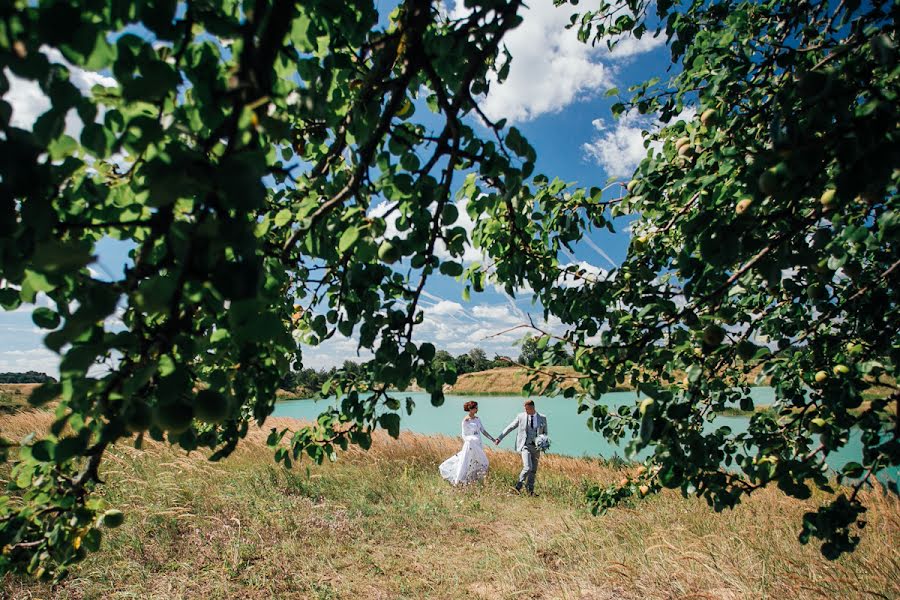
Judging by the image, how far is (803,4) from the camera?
2.22m

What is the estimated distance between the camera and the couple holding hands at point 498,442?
7461 mm

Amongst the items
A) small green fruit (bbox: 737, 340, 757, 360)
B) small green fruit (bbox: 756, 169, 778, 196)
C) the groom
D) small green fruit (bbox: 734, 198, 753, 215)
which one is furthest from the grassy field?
small green fruit (bbox: 756, 169, 778, 196)

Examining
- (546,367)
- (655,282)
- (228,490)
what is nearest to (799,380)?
(655,282)

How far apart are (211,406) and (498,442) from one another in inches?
285

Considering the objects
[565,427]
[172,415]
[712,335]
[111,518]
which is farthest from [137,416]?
[565,427]

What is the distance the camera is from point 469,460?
7.88m

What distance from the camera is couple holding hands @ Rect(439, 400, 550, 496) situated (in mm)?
7461

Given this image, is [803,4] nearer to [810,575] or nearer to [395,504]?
[810,575]

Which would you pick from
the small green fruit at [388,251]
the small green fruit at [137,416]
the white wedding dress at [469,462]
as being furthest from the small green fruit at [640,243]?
the white wedding dress at [469,462]

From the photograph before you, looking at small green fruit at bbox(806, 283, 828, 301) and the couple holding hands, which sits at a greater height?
small green fruit at bbox(806, 283, 828, 301)

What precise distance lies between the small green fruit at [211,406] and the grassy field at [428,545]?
7.20 feet

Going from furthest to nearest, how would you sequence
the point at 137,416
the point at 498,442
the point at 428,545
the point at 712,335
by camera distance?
the point at 498,442, the point at 428,545, the point at 712,335, the point at 137,416

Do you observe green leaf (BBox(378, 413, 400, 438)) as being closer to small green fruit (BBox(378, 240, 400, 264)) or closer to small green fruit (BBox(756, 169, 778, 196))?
small green fruit (BBox(378, 240, 400, 264))

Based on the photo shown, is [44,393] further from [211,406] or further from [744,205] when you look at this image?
[744,205]
